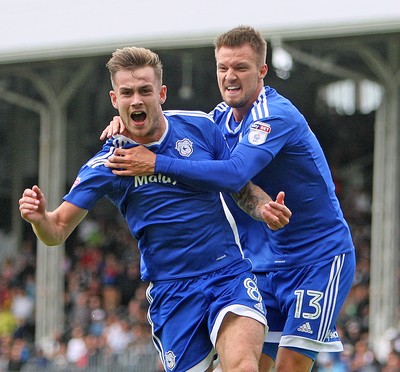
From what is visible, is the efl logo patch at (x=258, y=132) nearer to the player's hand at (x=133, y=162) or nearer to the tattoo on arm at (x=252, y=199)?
the tattoo on arm at (x=252, y=199)

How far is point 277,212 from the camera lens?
19.8ft

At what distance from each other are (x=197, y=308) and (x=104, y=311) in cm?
1407

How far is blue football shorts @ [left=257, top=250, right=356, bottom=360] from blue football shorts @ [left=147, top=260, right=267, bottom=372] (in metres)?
0.43

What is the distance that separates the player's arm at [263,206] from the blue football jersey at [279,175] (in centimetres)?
Result: 15

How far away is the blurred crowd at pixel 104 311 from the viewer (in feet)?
51.6

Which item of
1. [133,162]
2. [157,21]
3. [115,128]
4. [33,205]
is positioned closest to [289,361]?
[133,162]

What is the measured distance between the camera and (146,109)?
6105 millimetres

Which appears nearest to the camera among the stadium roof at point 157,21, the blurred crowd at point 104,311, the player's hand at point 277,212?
the player's hand at point 277,212

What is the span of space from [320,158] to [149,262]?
1.19 meters

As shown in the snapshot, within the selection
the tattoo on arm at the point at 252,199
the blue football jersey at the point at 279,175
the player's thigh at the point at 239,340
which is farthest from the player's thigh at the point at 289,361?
the tattoo on arm at the point at 252,199

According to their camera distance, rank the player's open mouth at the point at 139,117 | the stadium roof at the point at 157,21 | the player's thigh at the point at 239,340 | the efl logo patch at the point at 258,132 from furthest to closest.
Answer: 1. the stadium roof at the point at 157,21
2. the efl logo patch at the point at 258,132
3. the player's open mouth at the point at 139,117
4. the player's thigh at the point at 239,340

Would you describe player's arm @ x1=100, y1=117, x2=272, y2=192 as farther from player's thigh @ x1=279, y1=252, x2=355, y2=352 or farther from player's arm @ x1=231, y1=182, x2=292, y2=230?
player's thigh @ x1=279, y1=252, x2=355, y2=352

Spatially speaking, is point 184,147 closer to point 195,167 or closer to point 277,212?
point 195,167

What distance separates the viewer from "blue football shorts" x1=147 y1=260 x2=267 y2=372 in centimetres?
620
